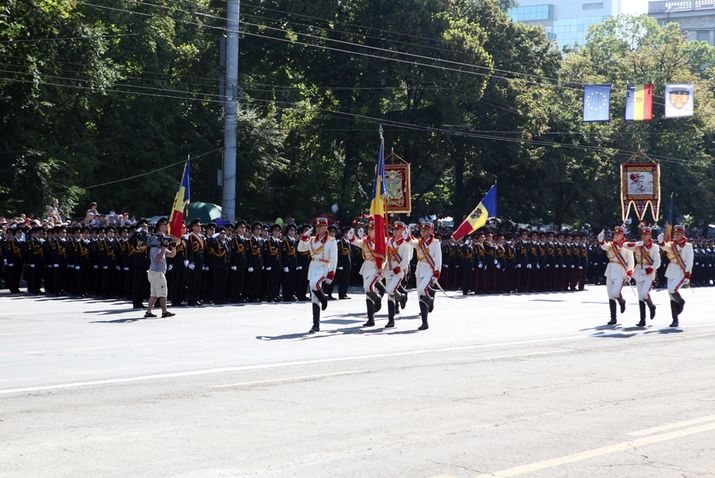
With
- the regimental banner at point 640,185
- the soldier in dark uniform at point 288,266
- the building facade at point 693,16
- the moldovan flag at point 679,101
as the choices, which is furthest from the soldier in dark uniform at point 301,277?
the building facade at point 693,16

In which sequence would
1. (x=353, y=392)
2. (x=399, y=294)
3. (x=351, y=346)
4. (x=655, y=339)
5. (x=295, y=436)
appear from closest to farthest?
1. (x=295, y=436)
2. (x=353, y=392)
3. (x=351, y=346)
4. (x=655, y=339)
5. (x=399, y=294)

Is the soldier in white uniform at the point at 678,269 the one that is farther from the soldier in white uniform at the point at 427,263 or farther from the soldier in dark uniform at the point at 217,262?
the soldier in dark uniform at the point at 217,262

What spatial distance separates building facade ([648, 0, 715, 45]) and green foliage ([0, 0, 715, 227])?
10607 cm

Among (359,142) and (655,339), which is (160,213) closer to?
(359,142)

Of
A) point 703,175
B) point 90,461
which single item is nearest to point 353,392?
point 90,461

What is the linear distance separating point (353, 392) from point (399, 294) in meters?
9.84

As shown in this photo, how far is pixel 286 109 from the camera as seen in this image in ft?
163

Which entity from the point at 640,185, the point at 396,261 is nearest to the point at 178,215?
the point at 396,261

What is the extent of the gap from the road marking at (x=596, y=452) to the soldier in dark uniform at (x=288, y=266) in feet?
57.6

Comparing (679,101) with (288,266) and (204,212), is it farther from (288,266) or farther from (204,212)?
Result: (288,266)

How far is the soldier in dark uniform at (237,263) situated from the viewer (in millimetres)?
25734

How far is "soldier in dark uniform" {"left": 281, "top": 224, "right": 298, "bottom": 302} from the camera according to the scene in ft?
88.0

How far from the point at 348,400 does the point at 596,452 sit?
3134mm

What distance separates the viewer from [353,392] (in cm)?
Result: 1163
